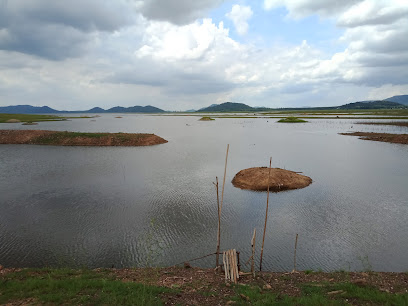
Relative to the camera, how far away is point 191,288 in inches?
438

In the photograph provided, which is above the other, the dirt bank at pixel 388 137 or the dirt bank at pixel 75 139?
the dirt bank at pixel 75 139

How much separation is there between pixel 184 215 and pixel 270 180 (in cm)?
1291

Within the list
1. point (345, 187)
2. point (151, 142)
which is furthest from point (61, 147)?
point (345, 187)

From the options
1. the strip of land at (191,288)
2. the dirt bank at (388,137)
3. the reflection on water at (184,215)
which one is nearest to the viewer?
the strip of land at (191,288)

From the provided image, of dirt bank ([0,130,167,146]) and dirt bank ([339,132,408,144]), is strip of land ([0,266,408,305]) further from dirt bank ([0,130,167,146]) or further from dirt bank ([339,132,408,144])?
dirt bank ([339,132,408,144])

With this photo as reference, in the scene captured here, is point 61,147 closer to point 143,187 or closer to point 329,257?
Answer: point 143,187

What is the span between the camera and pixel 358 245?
1666 centimetres

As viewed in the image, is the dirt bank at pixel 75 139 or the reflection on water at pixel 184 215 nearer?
the reflection on water at pixel 184 215

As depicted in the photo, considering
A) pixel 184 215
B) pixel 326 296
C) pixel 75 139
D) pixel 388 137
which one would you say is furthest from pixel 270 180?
pixel 388 137

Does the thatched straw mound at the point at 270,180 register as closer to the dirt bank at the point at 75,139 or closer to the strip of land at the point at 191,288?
the strip of land at the point at 191,288

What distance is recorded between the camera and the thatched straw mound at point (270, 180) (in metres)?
29.1

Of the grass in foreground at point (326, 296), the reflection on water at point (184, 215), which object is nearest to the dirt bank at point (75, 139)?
the reflection on water at point (184, 215)

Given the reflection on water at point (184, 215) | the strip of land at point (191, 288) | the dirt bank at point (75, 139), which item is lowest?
the reflection on water at point (184, 215)

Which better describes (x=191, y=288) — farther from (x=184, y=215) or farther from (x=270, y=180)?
(x=270, y=180)
